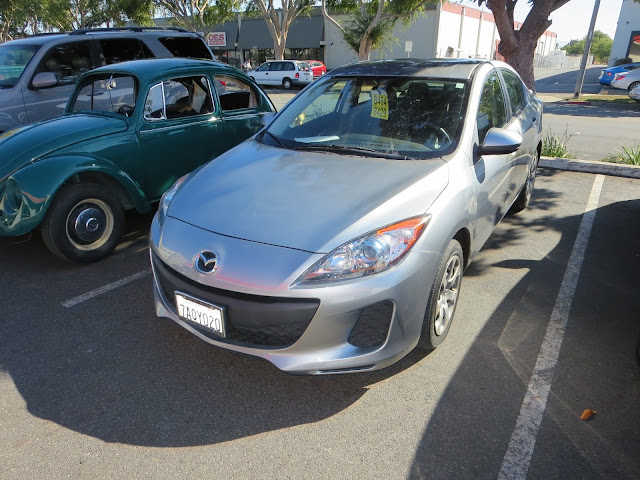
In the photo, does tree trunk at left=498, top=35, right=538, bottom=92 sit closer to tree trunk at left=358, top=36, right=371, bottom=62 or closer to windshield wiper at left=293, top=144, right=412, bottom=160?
windshield wiper at left=293, top=144, right=412, bottom=160

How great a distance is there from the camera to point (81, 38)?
22.7 ft

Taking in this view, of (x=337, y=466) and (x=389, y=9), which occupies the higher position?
(x=389, y=9)

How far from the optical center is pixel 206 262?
2.35m

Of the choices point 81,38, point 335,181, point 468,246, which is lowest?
point 468,246

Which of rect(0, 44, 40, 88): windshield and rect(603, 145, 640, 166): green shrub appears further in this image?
rect(603, 145, 640, 166): green shrub

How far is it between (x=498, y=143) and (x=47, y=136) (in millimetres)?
3673

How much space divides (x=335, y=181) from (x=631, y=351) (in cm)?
219

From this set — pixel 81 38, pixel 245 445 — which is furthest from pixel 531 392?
pixel 81 38

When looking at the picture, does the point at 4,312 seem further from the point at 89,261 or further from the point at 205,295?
the point at 205,295

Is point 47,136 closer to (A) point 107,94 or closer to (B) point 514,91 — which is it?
(A) point 107,94

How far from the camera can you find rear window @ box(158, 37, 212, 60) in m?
7.92

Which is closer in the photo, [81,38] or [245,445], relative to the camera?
[245,445]

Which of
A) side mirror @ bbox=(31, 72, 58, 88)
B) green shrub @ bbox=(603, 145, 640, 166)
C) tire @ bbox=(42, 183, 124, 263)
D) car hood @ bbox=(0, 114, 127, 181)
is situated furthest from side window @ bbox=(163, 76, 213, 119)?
green shrub @ bbox=(603, 145, 640, 166)

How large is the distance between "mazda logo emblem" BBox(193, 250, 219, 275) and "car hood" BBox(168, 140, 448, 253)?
0.15m
